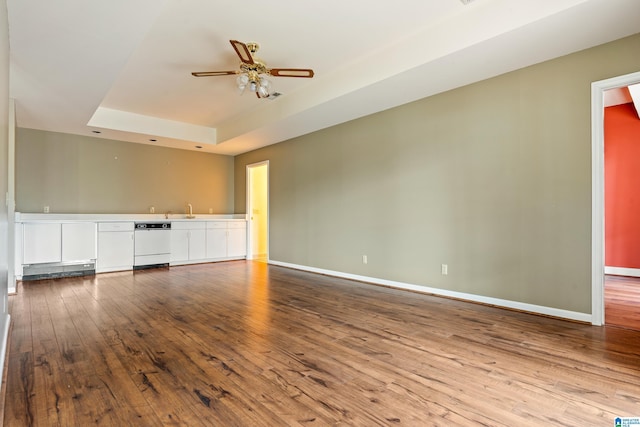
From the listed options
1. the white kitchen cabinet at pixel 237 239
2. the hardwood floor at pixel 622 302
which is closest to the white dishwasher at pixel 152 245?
the white kitchen cabinet at pixel 237 239

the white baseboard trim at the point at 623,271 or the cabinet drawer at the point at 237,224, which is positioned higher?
the cabinet drawer at the point at 237,224

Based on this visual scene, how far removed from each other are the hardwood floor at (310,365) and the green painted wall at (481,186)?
0.52m

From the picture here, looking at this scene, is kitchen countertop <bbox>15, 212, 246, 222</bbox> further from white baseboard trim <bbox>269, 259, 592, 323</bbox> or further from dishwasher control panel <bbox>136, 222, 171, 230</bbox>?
white baseboard trim <bbox>269, 259, 592, 323</bbox>

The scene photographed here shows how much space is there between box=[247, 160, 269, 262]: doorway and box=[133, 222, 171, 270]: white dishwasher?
1835 millimetres

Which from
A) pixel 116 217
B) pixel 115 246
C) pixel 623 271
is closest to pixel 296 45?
pixel 115 246

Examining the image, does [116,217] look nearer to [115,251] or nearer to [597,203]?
[115,251]

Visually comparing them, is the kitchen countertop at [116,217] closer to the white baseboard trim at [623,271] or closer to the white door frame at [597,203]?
the white door frame at [597,203]

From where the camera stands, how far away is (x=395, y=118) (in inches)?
183

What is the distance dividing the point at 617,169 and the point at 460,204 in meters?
3.76

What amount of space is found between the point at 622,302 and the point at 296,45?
15.4 feet

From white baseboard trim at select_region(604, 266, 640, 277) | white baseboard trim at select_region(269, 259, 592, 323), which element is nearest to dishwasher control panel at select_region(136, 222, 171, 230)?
white baseboard trim at select_region(269, 259, 592, 323)

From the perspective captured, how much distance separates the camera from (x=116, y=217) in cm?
647

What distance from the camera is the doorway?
7762mm

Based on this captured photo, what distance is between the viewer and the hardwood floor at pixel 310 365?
1.67 metres
